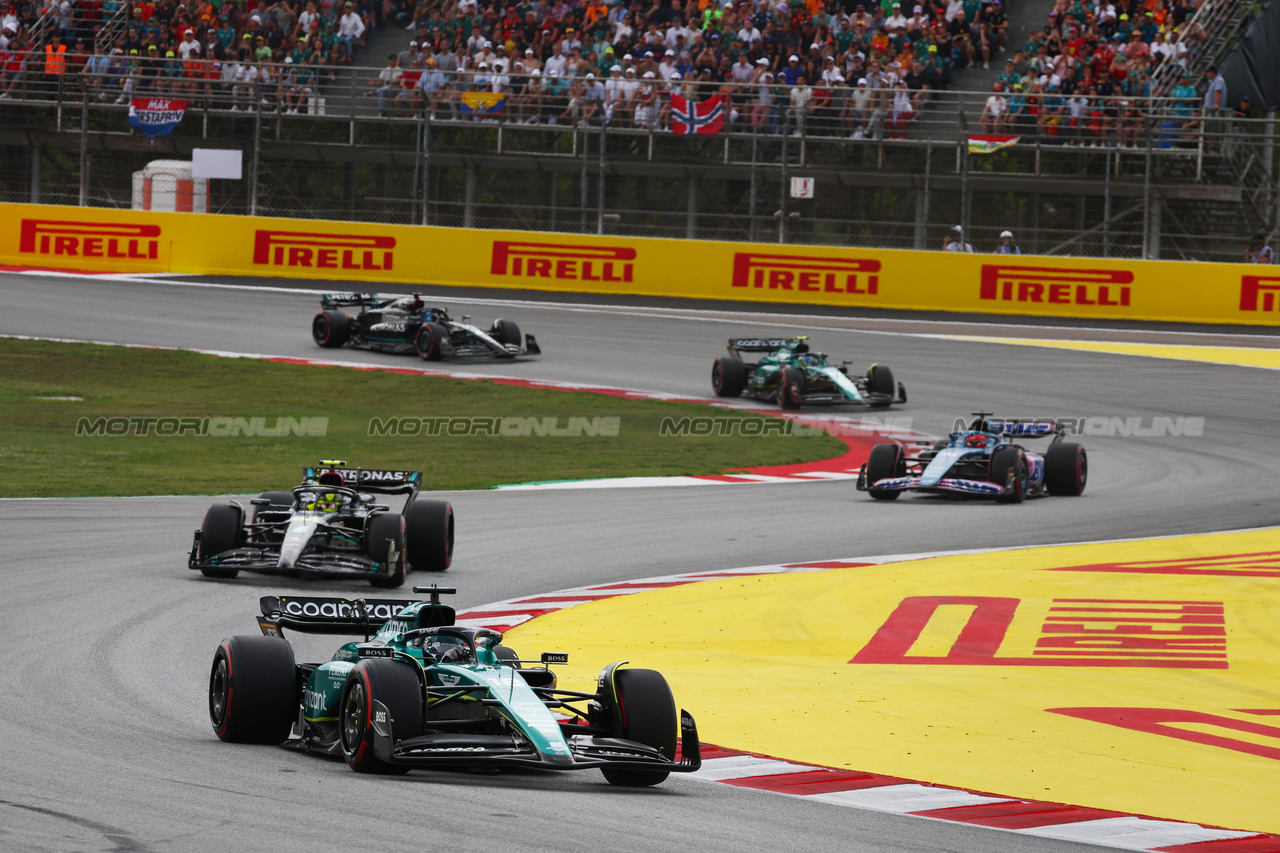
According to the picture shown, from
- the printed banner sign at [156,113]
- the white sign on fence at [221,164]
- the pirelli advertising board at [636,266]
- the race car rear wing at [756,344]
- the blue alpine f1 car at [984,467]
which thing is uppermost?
the printed banner sign at [156,113]

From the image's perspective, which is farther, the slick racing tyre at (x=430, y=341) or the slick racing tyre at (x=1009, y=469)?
the slick racing tyre at (x=430, y=341)

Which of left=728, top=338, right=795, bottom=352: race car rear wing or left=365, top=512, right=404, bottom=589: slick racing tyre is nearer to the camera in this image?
left=365, top=512, right=404, bottom=589: slick racing tyre

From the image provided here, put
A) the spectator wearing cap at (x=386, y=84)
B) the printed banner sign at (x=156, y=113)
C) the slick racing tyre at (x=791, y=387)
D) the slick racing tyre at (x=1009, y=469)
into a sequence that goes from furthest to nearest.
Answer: the printed banner sign at (x=156, y=113) < the spectator wearing cap at (x=386, y=84) < the slick racing tyre at (x=791, y=387) < the slick racing tyre at (x=1009, y=469)

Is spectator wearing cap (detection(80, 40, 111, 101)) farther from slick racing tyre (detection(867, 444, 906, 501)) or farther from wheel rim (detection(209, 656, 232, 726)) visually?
wheel rim (detection(209, 656, 232, 726))

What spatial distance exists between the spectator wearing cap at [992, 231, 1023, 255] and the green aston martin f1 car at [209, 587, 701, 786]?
83.5ft

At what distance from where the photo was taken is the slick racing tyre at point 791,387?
2483cm

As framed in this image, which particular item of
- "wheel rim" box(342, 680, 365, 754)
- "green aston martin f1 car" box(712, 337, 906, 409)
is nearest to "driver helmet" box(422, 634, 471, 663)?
"wheel rim" box(342, 680, 365, 754)

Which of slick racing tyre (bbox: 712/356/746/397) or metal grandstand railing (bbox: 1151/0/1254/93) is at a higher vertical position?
metal grandstand railing (bbox: 1151/0/1254/93)

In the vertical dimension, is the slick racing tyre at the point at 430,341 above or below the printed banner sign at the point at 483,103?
below

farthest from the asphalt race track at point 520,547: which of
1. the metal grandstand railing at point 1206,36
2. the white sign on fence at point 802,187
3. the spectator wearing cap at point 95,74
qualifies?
the metal grandstand railing at point 1206,36

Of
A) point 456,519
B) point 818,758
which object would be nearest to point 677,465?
point 456,519

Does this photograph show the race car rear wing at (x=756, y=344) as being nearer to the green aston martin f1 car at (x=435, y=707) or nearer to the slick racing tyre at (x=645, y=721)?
the green aston martin f1 car at (x=435, y=707)

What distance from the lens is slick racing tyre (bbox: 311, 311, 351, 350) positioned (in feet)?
93.9

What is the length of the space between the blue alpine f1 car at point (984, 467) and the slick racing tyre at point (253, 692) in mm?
11150
